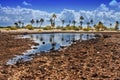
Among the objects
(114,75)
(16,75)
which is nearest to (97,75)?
(114,75)

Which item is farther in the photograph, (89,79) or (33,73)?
(33,73)

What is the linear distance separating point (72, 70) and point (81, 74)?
3.03m

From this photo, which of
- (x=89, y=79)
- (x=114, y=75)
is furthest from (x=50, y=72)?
(x=114, y=75)

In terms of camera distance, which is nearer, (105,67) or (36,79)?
(36,79)

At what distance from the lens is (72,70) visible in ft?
125

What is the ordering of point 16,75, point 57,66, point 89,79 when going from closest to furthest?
1. point 89,79
2. point 16,75
3. point 57,66

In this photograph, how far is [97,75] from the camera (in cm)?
3428

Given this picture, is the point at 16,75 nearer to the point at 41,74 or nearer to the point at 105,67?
the point at 41,74

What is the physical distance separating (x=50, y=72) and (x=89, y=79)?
6812 millimetres

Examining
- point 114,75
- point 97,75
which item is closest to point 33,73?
Answer: point 97,75

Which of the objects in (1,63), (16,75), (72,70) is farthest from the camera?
(1,63)

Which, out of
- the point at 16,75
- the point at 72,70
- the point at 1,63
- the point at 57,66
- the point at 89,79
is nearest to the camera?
the point at 89,79

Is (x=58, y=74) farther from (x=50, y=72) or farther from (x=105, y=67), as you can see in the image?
(x=105, y=67)

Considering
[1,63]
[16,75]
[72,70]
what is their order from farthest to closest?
[1,63] < [72,70] < [16,75]
